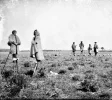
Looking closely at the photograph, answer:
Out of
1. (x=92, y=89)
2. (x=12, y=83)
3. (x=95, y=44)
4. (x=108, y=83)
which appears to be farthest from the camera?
(x=95, y=44)

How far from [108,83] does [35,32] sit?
4.56 meters

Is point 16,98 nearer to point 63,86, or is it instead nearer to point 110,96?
point 63,86

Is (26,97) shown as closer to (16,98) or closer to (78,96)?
(16,98)

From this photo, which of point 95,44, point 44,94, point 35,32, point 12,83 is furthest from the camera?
point 95,44

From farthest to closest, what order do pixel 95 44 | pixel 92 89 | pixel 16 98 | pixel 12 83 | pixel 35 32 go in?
pixel 95 44 → pixel 35 32 → pixel 12 83 → pixel 92 89 → pixel 16 98

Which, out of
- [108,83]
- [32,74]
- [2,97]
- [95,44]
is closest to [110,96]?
[108,83]

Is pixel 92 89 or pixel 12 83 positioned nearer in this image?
pixel 92 89

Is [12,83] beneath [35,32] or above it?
beneath

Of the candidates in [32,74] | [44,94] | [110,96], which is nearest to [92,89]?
[110,96]

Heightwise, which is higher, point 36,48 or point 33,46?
point 33,46

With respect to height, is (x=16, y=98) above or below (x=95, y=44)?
below

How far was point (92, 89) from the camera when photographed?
23.5ft

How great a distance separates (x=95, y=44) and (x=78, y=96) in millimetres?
23915

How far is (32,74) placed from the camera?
10.2 meters
